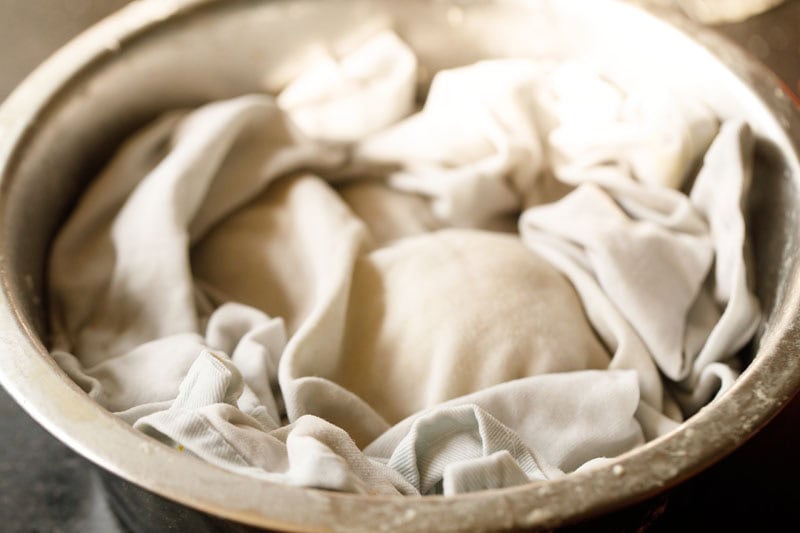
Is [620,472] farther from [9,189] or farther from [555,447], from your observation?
[9,189]

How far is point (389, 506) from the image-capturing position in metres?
0.31

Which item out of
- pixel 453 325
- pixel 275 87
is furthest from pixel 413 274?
pixel 275 87

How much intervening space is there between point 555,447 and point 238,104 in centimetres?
32

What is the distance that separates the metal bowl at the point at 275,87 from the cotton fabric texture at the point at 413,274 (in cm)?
2

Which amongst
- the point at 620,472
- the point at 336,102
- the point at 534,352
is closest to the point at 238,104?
the point at 336,102

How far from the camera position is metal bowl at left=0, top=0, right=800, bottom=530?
0.32 meters

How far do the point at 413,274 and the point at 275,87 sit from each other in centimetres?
23

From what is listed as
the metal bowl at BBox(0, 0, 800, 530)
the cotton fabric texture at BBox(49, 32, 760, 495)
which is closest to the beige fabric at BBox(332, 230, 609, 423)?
the cotton fabric texture at BBox(49, 32, 760, 495)

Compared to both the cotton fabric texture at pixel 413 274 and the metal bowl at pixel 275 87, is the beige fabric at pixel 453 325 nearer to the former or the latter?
the cotton fabric texture at pixel 413 274

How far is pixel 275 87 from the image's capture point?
67 cm

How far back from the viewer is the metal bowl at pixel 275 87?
0.32m

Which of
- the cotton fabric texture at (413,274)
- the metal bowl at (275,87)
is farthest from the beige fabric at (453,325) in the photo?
the metal bowl at (275,87)

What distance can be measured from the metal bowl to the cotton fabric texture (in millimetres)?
22

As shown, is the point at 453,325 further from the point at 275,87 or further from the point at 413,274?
the point at 275,87
